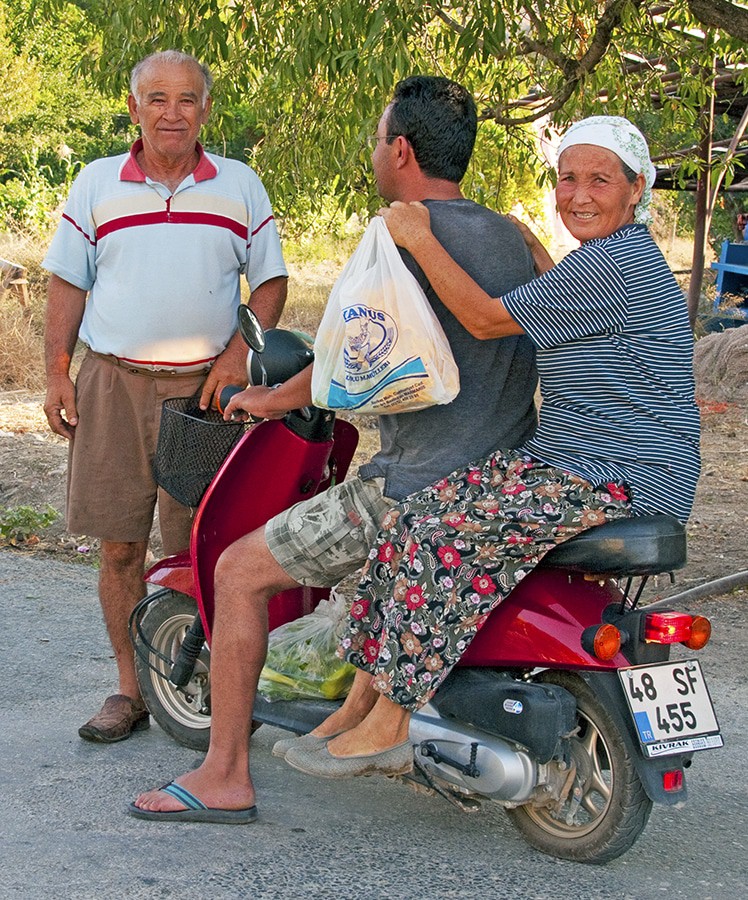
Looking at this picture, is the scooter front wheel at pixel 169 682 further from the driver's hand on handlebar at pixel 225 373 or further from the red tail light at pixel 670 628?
the red tail light at pixel 670 628

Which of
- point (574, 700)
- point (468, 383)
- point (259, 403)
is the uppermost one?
point (468, 383)

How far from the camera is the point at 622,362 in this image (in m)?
3.10

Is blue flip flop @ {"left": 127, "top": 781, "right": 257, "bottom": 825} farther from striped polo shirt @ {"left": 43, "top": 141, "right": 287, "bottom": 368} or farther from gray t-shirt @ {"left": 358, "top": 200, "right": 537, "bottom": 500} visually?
striped polo shirt @ {"left": 43, "top": 141, "right": 287, "bottom": 368}

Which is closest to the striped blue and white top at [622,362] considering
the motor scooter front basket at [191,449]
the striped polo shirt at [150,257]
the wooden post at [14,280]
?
the motor scooter front basket at [191,449]

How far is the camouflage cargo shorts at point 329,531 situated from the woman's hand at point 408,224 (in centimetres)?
65

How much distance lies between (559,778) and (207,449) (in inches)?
53.6

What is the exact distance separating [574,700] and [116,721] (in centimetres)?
172

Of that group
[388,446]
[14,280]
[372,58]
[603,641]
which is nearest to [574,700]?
[603,641]

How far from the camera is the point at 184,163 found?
4.20 metres

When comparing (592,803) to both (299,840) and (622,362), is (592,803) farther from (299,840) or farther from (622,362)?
(622,362)

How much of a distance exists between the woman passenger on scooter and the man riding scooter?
102 millimetres

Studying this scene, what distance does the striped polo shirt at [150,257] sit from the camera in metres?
4.11

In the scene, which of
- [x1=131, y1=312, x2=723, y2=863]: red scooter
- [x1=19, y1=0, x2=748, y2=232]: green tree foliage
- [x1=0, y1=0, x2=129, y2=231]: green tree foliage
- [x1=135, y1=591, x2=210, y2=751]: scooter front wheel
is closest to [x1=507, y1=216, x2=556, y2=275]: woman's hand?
[x1=131, y1=312, x2=723, y2=863]: red scooter

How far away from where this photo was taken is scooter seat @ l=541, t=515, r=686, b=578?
3.03 meters
